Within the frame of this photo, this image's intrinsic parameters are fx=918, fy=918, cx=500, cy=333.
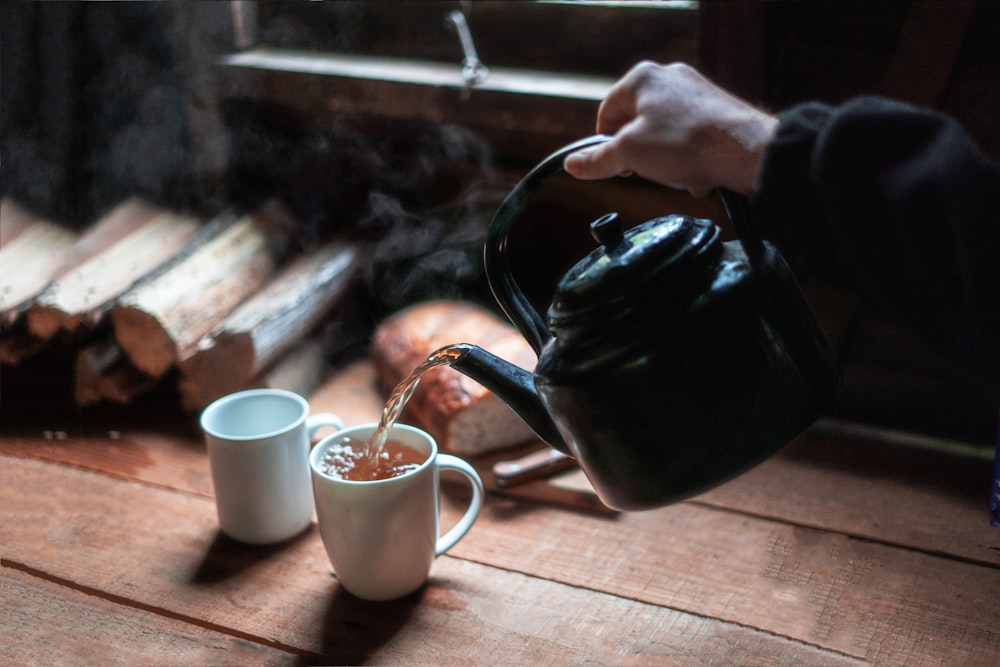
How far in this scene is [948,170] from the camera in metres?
0.75

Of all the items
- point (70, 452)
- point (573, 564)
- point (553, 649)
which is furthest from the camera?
point (70, 452)

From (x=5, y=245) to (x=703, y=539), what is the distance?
143 cm

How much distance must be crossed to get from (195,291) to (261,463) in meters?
0.55

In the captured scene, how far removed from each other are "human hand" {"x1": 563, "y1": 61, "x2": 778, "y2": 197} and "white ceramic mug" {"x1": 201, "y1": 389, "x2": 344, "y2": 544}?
0.64 metres

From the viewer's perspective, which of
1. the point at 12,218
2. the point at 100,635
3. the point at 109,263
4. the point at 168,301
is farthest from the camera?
the point at 12,218

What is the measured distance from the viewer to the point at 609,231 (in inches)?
32.7

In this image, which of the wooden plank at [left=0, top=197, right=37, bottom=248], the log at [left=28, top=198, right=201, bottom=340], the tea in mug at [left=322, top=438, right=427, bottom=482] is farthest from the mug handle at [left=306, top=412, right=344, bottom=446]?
the wooden plank at [left=0, top=197, right=37, bottom=248]

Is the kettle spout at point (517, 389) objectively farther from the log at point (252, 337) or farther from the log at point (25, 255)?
the log at point (25, 255)

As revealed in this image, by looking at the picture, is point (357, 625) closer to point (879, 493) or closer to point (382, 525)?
point (382, 525)

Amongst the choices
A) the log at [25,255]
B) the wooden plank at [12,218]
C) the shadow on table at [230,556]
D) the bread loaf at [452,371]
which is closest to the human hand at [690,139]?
the bread loaf at [452,371]

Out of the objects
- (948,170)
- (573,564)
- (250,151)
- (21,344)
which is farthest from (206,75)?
(948,170)

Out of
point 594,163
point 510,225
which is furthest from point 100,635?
point 594,163

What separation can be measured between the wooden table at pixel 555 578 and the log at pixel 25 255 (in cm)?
32

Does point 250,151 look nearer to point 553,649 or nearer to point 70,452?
point 70,452
